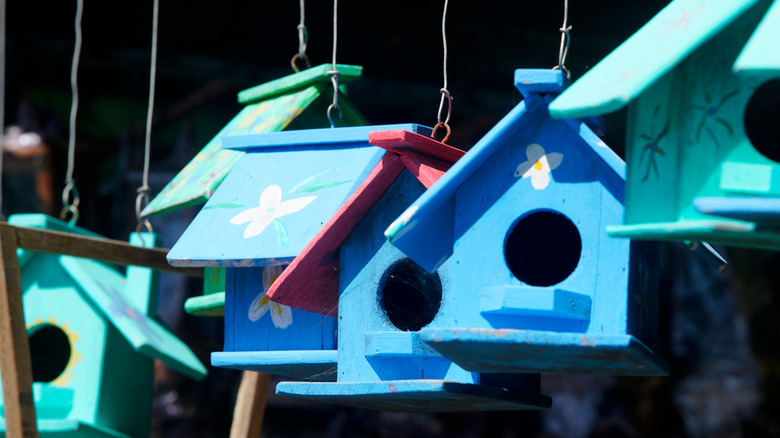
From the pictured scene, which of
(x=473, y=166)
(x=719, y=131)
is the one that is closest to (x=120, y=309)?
(x=473, y=166)

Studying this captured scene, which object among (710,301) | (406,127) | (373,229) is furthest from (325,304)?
(710,301)

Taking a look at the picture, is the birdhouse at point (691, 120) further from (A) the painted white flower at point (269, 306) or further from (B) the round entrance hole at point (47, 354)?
(B) the round entrance hole at point (47, 354)

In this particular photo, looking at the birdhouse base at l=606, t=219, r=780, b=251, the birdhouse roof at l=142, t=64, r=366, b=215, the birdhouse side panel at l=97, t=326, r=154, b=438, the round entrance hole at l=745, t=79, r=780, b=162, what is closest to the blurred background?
the birdhouse roof at l=142, t=64, r=366, b=215

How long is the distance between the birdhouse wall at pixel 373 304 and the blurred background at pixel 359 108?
2.13m

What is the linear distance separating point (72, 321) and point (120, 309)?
15 centimetres

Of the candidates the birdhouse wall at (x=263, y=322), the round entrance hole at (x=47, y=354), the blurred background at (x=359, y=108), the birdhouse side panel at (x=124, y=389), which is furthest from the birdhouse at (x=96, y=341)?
the blurred background at (x=359, y=108)

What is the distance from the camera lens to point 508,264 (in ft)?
6.36

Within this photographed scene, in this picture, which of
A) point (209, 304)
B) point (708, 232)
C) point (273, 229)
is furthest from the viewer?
point (209, 304)

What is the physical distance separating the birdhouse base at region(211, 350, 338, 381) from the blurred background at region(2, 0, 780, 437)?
80.8 inches

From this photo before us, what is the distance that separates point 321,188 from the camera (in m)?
2.21

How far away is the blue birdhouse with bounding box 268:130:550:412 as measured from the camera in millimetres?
2002

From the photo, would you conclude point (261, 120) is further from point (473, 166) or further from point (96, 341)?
point (473, 166)

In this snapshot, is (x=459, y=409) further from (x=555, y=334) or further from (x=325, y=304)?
(x=555, y=334)

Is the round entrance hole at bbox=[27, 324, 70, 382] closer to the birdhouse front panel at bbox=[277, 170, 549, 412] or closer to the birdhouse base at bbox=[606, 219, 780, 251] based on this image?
the birdhouse front panel at bbox=[277, 170, 549, 412]
